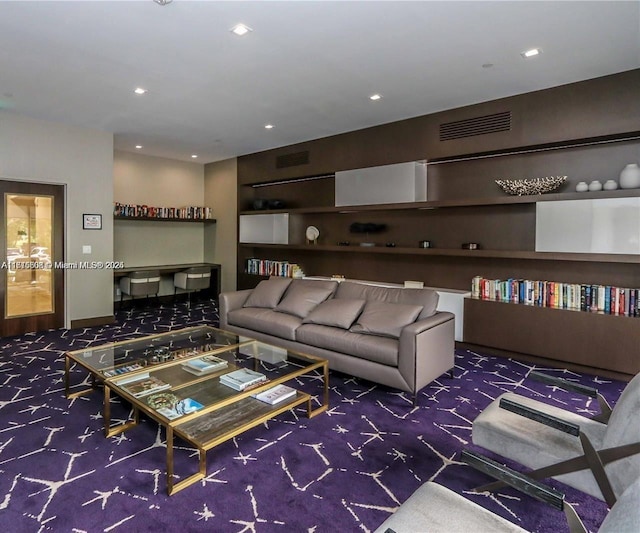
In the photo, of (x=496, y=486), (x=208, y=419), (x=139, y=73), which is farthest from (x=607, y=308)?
(x=139, y=73)

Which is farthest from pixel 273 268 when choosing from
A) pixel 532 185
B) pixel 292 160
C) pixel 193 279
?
pixel 532 185

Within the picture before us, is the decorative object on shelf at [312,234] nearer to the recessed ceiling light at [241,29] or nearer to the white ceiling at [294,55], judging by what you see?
the white ceiling at [294,55]

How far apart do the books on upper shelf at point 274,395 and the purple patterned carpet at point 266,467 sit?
27 cm

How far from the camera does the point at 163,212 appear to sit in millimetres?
7996

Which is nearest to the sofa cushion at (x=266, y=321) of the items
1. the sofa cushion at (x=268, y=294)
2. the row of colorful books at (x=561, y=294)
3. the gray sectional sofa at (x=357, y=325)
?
the gray sectional sofa at (x=357, y=325)

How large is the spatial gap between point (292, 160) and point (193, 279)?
3.05 m

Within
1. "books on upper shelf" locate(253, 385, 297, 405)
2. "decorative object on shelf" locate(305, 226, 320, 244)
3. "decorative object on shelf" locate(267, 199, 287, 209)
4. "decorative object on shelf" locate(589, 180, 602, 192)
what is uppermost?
"decorative object on shelf" locate(267, 199, 287, 209)

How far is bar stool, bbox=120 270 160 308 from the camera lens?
23.0 ft

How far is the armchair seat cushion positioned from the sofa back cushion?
1695 millimetres

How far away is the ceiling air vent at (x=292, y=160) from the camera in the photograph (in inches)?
266

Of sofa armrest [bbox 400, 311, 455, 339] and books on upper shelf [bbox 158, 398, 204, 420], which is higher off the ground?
sofa armrest [bbox 400, 311, 455, 339]

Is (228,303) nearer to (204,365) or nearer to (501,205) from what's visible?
(204,365)

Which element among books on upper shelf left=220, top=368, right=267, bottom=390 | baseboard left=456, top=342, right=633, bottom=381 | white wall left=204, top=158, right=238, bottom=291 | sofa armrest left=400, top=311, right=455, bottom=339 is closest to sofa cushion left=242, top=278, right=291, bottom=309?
books on upper shelf left=220, top=368, right=267, bottom=390

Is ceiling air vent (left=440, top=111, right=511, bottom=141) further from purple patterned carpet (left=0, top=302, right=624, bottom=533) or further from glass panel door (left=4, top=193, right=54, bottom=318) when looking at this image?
glass panel door (left=4, top=193, right=54, bottom=318)
